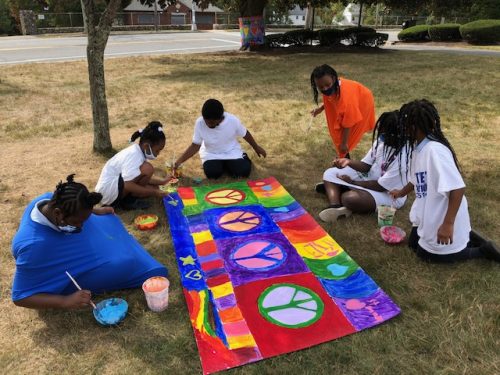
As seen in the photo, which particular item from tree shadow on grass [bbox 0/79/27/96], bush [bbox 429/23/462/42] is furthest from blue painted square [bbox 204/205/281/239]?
bush [bbox 429/23/462/42]

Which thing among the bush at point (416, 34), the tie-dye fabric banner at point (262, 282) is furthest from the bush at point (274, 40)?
the tie-dye fabric banner at point (262, 282)

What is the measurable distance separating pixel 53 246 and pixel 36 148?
11.2ft

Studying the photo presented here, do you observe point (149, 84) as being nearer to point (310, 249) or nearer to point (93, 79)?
point (93, 79)

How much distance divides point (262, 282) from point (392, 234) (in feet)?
3.79

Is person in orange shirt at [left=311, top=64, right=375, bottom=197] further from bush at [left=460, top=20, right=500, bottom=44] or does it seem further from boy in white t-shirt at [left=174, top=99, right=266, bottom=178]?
bush at [left=460, top=20, right=500, bottom=44]

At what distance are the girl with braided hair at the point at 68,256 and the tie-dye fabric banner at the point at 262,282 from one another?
1.41 ft

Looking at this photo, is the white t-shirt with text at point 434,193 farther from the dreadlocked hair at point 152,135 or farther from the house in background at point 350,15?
the house in background at point 350,15

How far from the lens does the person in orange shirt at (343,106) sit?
369 centimetres

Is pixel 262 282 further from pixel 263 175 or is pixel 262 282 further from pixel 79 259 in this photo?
pixel 263 175

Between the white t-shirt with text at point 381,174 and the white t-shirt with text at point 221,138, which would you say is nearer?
the white t-shirt with text at point 381,174

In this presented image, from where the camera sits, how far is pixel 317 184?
4059 millimetres

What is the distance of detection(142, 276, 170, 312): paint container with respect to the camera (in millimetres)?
2402

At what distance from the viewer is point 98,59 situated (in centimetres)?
465

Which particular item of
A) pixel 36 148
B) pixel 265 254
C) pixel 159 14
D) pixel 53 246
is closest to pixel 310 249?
pixel 265 254
